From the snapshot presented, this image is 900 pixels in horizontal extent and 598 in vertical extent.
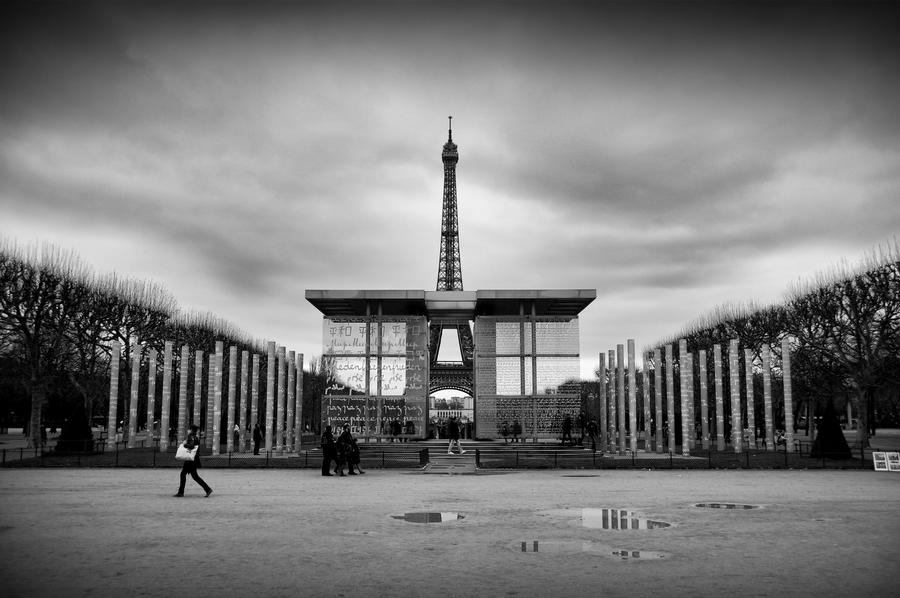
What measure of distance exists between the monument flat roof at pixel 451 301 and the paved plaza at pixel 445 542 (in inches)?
1122

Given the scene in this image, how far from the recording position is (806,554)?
38.2ft

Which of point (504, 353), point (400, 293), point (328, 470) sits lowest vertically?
point (328, 470)

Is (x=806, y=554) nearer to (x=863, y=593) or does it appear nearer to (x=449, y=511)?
(x=863, y=593)

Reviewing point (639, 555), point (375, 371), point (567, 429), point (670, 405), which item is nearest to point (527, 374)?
point (567, 429)

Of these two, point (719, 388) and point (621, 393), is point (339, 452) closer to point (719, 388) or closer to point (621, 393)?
point (719, 388)

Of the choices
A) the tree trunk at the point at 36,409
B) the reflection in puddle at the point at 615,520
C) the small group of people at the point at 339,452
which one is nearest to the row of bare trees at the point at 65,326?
the tree trunk at the point at 36,409

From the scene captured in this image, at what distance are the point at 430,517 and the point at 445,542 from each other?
126 inches

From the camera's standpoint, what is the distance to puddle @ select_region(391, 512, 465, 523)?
15.4 meters

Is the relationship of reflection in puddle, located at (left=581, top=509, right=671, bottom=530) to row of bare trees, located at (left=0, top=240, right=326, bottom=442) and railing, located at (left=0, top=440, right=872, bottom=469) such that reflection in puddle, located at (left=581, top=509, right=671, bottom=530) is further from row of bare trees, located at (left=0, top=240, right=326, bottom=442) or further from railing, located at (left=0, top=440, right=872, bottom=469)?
row of bare trees, located at (left=0, top=240, right=326, bottom=442)

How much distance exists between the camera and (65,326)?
47312 millimetres

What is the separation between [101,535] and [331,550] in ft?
14.5

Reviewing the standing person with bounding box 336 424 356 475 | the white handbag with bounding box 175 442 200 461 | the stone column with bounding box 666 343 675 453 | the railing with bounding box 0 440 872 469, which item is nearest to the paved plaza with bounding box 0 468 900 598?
the white handbag with bounding box 175 442 200 461

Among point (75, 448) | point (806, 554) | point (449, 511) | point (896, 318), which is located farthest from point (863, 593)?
point (896, 318)

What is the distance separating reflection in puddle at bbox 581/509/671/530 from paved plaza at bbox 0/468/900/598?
20cm
